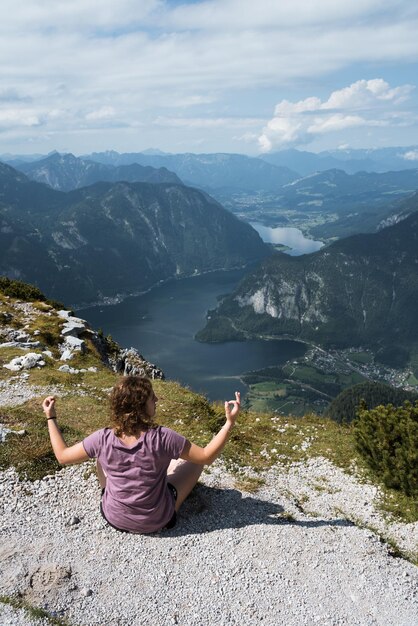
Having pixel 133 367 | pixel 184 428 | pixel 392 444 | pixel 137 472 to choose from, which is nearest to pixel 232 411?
pixel 137 472

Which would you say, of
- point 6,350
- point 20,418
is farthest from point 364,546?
point 6,350

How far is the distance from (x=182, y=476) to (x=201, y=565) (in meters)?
1.85

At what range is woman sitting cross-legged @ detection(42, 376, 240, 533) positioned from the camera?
8375mm

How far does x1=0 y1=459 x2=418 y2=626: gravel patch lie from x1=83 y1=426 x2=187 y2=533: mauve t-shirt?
65 cm

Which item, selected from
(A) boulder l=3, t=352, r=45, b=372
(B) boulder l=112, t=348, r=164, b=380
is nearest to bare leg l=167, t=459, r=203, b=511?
(A) boulder l=3, t=352, r=45, b=372

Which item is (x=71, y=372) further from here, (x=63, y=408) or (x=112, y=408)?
(x=112, y=408)

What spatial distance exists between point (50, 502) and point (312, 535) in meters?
6.48

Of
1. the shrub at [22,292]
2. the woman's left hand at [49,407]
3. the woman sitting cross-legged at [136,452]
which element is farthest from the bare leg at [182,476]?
the shrub at [22,292]

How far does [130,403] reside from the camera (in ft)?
27.2

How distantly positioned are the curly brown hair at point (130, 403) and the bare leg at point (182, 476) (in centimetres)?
242

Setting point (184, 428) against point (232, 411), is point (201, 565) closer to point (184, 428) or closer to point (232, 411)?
point (232, 411)

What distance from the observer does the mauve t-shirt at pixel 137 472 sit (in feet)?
28.4

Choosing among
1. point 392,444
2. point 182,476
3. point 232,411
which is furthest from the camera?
point 392,444

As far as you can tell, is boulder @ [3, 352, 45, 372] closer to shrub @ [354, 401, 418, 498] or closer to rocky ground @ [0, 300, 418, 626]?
rocky ground @ [0, 300, 418, 626]
